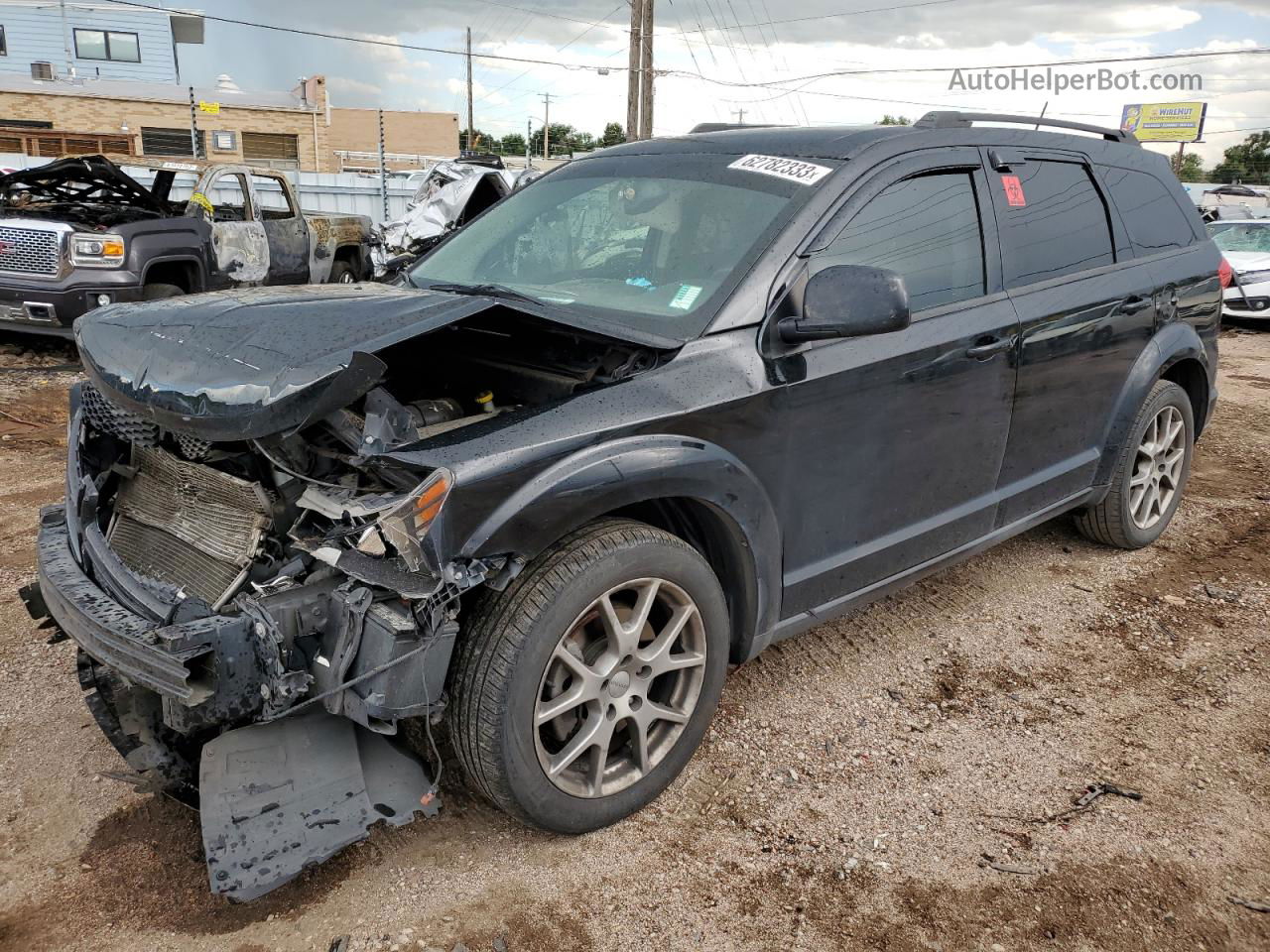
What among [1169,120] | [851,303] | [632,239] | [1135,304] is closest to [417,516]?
[851,303]

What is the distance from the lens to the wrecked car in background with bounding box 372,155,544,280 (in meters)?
12.8

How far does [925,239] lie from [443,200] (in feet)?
37.4

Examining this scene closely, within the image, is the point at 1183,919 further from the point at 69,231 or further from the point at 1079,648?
the point at 69,231

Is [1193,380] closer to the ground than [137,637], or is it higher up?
higher up

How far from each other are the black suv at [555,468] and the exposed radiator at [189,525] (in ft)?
0.04

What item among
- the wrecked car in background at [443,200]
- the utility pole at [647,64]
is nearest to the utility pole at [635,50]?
the utility pole at [647,64]

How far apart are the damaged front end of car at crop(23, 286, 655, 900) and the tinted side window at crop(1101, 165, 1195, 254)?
281 centimetres

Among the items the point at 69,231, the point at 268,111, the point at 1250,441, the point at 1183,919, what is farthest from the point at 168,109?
the point at 1183,919

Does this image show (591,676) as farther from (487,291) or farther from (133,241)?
(133,241)

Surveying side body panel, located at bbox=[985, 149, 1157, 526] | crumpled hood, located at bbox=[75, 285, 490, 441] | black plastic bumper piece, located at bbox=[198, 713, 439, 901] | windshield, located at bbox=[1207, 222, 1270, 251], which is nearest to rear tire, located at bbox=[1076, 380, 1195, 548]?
side body panel, located at bbox=[985, 149, 1157, 526]

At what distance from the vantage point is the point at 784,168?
3209mm

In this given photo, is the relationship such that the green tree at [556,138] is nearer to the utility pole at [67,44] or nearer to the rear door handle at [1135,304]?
the utility pole at [67,44]

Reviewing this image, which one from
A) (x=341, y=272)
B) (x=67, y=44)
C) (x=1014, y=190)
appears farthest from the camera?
(x=67, y=44)

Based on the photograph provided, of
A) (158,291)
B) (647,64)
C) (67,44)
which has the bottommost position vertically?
(158,291)
